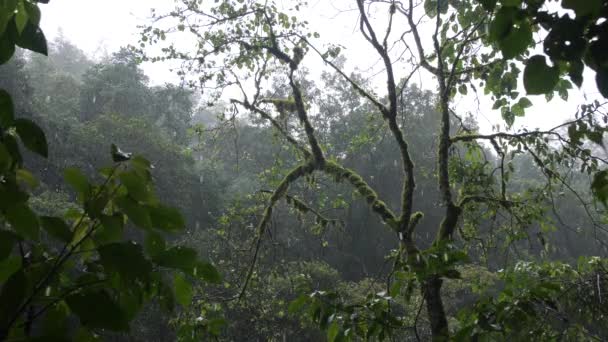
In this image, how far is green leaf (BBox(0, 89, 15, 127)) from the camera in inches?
18.7

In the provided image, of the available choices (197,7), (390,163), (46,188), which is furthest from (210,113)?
(197,7)

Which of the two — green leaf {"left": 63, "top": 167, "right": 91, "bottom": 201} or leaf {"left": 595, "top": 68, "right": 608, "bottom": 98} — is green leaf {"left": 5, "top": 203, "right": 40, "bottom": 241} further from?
leaf {"left": 595, "top": 68, "right": 608, "bottom": 98}

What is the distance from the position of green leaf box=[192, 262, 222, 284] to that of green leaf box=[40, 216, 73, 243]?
170mm

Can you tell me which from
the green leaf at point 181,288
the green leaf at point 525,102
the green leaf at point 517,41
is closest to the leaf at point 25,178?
the green leaf at point 181,288

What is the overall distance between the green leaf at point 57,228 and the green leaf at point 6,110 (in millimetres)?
107

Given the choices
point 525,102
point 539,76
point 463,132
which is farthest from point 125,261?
point 463,132

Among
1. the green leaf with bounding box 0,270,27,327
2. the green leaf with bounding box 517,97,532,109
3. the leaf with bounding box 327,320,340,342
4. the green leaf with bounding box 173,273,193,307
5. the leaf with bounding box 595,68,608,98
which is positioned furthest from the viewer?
the green leaf with bounding box 517,97,532,109

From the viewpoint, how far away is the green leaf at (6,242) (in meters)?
0.43

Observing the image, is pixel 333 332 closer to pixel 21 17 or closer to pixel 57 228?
pixel 57 228

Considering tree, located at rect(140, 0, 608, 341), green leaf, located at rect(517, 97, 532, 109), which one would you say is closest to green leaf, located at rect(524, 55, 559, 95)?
tree, located at rect(140, 0, 608, 341)

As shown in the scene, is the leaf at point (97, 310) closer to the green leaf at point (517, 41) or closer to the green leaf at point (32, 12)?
the green leaf at point (32, 12)

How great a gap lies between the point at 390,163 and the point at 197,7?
12.4 metres

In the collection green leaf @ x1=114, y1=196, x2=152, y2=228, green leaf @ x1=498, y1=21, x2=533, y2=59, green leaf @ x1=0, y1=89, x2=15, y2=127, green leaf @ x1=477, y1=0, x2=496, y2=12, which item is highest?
green leaf @ x1=477, y1=0, x2=496, y2=12

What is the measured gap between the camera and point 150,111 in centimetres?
1645
